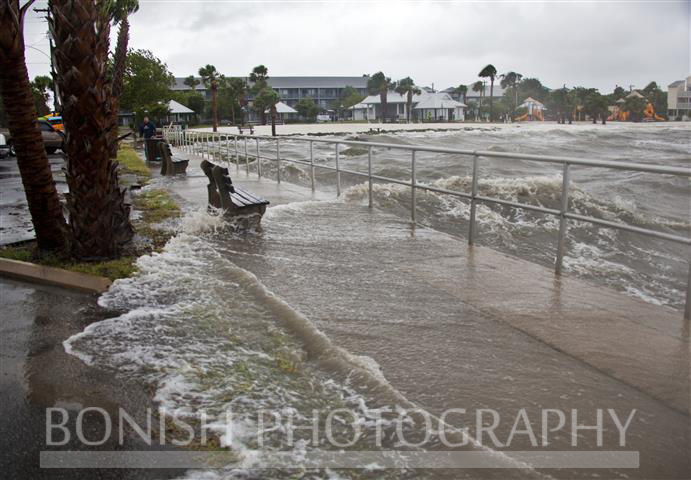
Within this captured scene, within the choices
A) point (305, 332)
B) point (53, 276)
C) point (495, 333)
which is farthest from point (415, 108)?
point (305, 332)

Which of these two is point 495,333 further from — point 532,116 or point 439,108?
point 532,116

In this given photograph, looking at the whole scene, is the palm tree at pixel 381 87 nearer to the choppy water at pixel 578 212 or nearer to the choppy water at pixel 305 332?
the choppy water at pixel 578 212

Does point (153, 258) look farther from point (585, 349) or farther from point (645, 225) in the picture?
point (645, 225)

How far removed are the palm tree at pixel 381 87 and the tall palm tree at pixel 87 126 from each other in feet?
347

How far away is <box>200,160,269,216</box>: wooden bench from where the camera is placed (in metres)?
7.71

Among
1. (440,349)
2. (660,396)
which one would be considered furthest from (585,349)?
(440,349)

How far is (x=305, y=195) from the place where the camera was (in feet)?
38.4

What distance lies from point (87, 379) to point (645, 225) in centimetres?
1562

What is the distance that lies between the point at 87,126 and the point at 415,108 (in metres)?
109

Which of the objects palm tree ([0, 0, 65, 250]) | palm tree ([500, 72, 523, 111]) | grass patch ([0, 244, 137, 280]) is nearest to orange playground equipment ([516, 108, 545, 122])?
palm tree ([500, 72, 523, 111])

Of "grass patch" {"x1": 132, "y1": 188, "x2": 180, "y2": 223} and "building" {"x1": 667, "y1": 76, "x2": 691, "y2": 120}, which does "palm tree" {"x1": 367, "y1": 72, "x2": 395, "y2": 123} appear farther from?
"grass patch" {"x1": 132, "y1": 188, "x2": 180, "y2": 223}

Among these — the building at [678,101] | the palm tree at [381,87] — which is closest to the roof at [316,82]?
the palm tree at [381,87]

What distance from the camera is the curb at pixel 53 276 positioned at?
5.44 metres

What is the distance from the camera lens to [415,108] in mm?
111062
